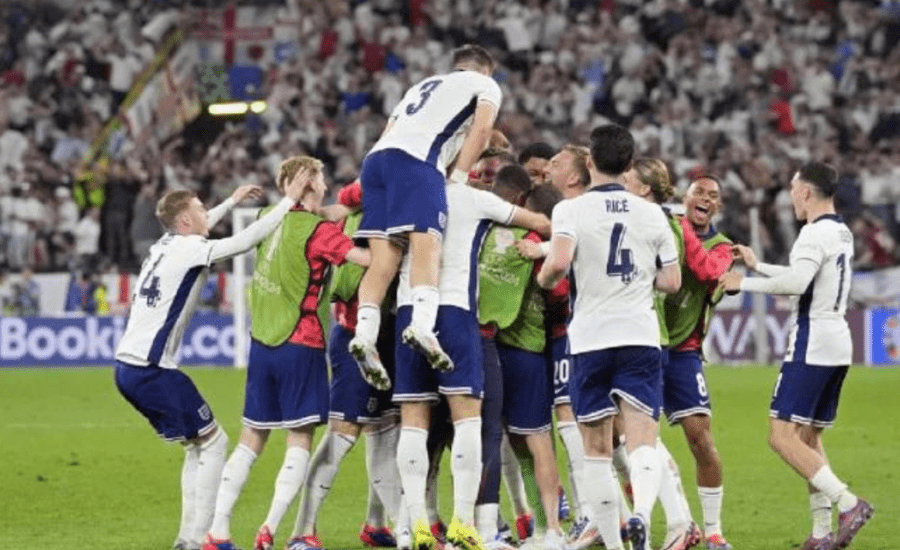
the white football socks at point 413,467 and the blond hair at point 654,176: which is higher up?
the blond hair at point 654,176

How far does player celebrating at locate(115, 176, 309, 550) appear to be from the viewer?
38.4ft

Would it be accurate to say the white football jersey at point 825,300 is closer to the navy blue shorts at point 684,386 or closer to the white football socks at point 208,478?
the navy blue shorts at point 684,386

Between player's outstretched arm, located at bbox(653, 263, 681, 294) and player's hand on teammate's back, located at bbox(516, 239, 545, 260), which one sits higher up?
player's hand on teammate's back, located at bbox(516, 239, 545, 260)

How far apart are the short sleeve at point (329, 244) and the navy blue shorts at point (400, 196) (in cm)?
11

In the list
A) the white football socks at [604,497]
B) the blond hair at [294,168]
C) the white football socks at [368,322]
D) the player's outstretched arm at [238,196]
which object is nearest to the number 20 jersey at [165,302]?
the player's outstretched arm at [238,196]

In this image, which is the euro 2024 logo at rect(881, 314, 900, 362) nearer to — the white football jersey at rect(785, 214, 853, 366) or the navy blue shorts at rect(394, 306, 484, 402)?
the white football jersey at rect(785, 214, 853, 366)

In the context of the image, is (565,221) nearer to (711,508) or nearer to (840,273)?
(840,273)

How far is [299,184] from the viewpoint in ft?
37.6

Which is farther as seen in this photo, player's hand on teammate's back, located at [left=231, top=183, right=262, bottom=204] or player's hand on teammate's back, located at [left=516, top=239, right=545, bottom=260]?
player's hand on teammate's back, located at [left=231, top=183, right=262, bottom=204]

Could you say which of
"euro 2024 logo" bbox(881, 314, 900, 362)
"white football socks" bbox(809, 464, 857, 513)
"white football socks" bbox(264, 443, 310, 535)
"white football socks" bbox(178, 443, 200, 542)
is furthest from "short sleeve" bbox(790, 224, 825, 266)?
"euro 2024 logo" bbox(881, 314, 900, 362)

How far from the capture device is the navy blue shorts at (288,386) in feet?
37.2

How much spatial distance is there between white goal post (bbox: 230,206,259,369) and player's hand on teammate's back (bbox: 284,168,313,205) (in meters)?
16.7

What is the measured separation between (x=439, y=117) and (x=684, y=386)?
7.69 feet

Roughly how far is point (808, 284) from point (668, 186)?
1023mm
